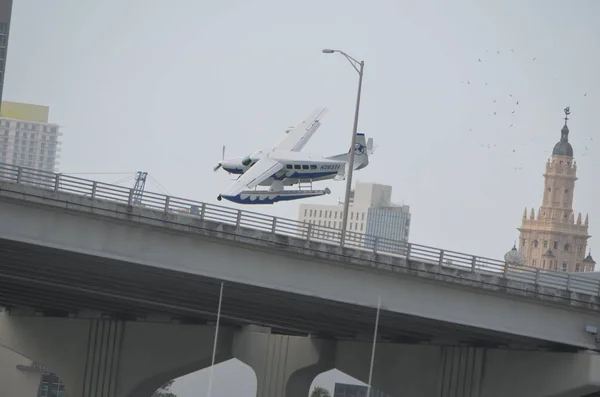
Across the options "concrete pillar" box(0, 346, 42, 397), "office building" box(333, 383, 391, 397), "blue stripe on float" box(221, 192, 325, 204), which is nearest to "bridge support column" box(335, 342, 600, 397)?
"blue stripe on float" box(221, 192, 325, 204)

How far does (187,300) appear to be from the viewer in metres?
62.4

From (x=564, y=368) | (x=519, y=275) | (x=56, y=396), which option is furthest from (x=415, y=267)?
(x=56, y=396)

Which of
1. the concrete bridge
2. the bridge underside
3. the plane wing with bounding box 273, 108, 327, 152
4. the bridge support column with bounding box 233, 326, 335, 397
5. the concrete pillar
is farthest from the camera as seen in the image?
the plane wing with bounding box 273, 108, 327, 152

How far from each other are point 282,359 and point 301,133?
58.3m

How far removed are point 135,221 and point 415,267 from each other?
10.5 meters

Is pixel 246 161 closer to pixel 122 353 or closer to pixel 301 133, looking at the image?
pixel 301 133

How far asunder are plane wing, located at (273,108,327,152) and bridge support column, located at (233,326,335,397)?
2047 inches

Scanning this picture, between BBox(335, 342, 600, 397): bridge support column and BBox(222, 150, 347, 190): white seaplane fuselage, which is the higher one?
BBox(222, 150, 347, 190): white seaplane fuselage

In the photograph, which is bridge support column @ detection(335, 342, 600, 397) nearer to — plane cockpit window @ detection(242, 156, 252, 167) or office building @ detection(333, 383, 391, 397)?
plane cockpit window @ detection(242, 156, 252, 167)

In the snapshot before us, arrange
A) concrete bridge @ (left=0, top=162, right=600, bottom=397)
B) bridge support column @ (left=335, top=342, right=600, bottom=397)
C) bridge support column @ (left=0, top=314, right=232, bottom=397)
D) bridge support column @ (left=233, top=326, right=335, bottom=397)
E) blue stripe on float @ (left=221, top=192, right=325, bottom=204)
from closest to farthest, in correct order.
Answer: concrete bridge @ (left=0, top=162, right=600, bottom=397), bridge support column @ (left=335, top=342, right=600, bottom=397), bridge support column @ (left=0, top=314, right=232, bottom=397), bridge support column @ (left=233, top=326, right=335, bottom=397), blue stripe on float @ (left=221, top=192, right=325, bottom=204)

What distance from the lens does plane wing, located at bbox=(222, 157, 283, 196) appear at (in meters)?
111

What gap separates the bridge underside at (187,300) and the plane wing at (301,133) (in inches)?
2227

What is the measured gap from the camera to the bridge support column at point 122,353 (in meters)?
75.8

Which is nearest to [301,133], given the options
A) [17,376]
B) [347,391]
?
[17,376]
